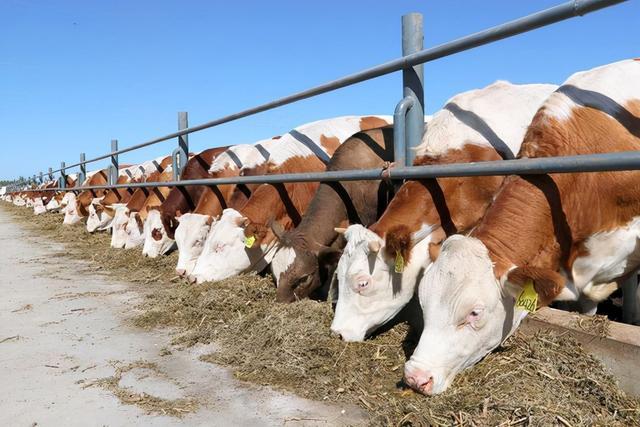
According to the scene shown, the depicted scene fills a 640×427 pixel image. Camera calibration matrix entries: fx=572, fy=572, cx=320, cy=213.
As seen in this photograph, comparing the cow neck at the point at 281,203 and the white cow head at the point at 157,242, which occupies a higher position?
the cow neck at the point at 281,203

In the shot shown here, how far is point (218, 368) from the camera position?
3.54 m

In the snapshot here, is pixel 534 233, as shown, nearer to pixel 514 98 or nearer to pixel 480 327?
pixel 480 327

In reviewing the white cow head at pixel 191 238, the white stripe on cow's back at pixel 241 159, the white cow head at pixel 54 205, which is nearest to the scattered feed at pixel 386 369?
the white cow head at pixel 191 238

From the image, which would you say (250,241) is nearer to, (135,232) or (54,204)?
(135,232)

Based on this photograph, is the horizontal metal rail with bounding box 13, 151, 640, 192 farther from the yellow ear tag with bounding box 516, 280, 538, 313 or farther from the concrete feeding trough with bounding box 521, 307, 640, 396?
the concrete feeding trough with bounding box 521, 307, 640, 396

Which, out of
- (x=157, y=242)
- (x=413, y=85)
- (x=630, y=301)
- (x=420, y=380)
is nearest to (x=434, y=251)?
(x=420, y=380)

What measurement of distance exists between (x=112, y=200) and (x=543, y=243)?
1306 centimetres

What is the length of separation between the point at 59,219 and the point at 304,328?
1724cm

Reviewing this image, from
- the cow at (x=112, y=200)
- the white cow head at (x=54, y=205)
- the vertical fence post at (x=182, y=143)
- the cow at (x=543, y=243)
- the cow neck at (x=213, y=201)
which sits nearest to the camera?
the cow at (x=543, y=243)

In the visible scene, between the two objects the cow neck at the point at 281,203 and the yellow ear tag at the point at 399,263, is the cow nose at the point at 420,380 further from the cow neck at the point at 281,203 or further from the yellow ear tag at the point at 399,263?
the cow neck at the point at 281,203

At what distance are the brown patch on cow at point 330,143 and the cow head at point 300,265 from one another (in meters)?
2.04

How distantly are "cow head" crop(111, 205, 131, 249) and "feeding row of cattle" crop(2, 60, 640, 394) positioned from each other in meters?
4.60

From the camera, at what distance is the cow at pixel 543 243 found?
2959 millimetres

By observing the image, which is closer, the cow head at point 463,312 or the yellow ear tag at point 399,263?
the cow head at point 463,312
